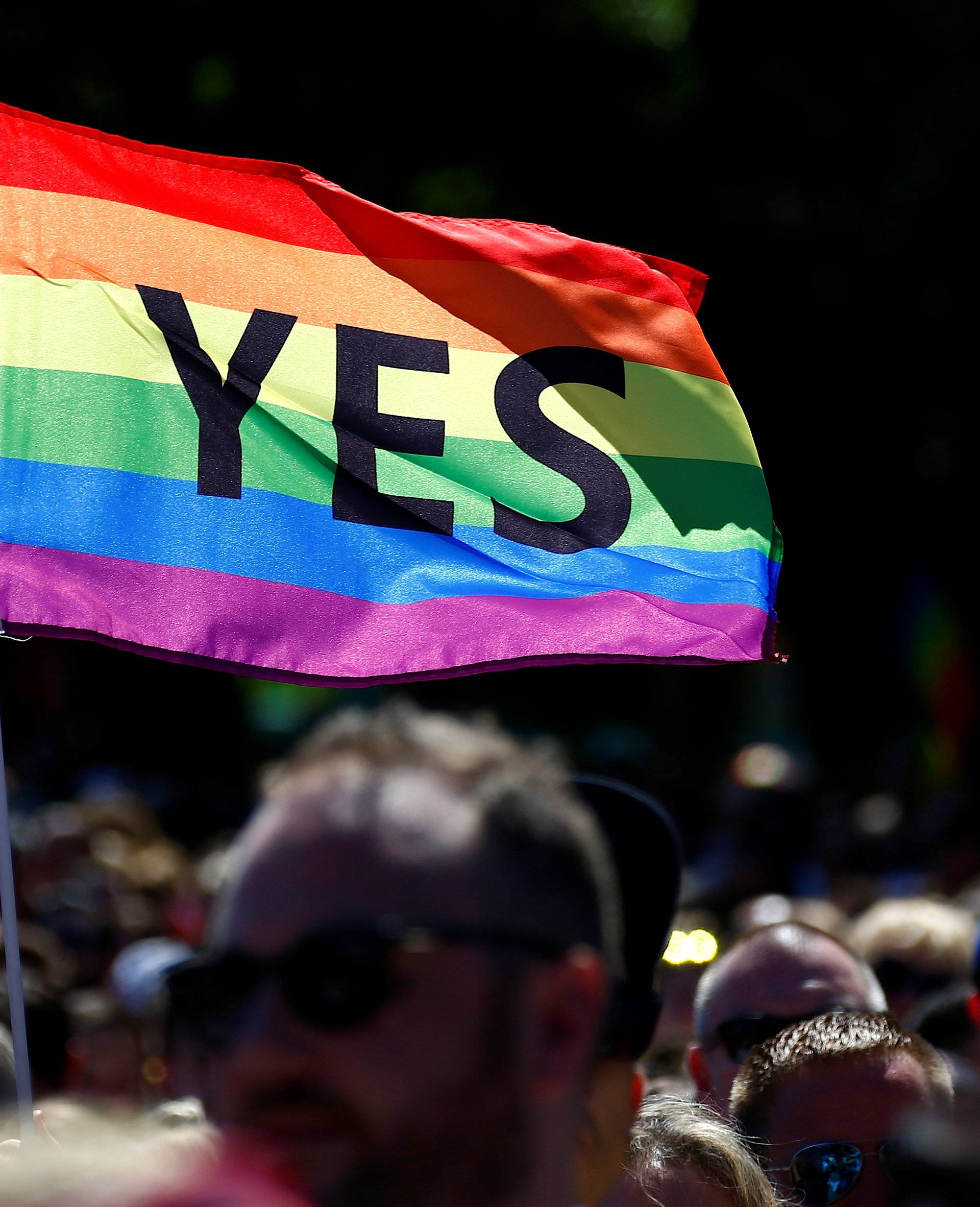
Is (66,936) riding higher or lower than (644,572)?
lower

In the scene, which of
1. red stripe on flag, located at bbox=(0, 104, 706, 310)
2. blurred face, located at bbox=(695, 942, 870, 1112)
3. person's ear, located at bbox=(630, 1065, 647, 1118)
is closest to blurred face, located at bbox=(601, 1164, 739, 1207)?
person's ear, located at bbox=(630, 1065, 647, 1118)

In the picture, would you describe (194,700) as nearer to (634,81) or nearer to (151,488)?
(634,81)

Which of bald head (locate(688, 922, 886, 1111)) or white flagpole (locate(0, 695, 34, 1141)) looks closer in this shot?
white flagpole (locate(0, 695, 34, 1141))

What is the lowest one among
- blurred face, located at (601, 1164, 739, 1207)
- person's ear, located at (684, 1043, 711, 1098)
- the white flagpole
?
person's ear, located at (684, 1043, 711, 1098)

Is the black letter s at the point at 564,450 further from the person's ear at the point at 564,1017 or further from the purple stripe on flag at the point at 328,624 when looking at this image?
the person's ear at the point at 564,1017

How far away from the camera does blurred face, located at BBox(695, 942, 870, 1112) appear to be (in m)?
3.49

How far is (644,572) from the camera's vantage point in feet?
12.9

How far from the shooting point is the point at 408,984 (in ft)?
3.92

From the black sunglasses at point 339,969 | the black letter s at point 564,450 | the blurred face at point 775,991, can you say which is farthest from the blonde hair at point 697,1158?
the black letter s at point 564,450

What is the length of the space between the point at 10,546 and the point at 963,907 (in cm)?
428

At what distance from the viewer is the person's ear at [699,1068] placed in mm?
3541

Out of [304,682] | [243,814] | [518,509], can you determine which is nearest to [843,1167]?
[304,682]

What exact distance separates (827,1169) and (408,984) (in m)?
1.86

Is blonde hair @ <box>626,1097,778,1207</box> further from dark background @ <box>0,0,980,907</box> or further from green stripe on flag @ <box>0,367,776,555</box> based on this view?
dark background @ <box>0,0,980,907</box>
